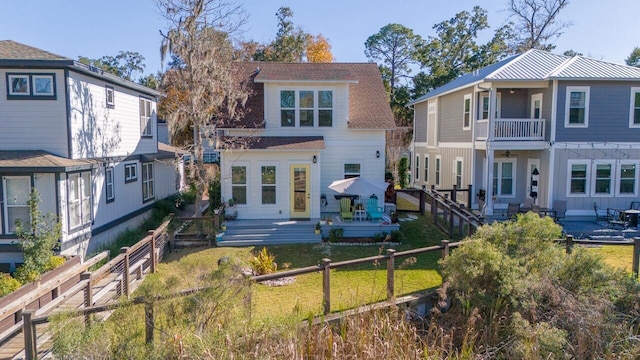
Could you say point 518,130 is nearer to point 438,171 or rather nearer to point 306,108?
point 438,171

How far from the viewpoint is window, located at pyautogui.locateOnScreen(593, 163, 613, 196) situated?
17453mm

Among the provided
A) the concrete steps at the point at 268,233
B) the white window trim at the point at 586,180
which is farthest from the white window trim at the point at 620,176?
the concrete steps at the point at 268,233

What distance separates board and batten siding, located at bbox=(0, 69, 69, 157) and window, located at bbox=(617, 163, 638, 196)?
21.5m

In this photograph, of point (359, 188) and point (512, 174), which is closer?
point (359, 188)

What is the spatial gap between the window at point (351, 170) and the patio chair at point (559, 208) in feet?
27.1

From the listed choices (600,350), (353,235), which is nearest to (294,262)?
(353,235)

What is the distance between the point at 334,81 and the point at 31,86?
10.7 metres

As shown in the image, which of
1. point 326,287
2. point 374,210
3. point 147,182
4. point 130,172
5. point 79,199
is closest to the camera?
point 326,287

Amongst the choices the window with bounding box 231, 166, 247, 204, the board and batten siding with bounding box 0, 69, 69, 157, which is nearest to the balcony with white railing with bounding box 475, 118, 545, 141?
the window with bounding box 231, 166, 247, 204

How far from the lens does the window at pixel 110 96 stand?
15.8m

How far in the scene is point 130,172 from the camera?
17828mm

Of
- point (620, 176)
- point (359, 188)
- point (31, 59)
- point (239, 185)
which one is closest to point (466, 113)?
point (620, 176)

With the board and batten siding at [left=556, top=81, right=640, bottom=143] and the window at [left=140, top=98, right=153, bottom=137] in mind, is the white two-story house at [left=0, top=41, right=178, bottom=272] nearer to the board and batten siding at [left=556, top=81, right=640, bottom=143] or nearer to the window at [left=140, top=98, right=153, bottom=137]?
the window at [left=140, top=98, right=153, bottom=137]

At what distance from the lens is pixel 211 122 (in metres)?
18.0
